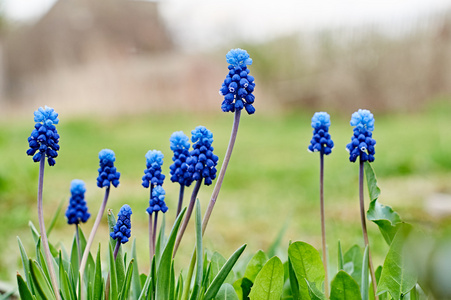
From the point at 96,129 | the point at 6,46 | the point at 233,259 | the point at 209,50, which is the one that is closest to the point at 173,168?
the point at 233,259

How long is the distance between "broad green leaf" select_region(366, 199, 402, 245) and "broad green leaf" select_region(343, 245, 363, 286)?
0.23 m

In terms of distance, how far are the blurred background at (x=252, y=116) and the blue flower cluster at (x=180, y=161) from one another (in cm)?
115

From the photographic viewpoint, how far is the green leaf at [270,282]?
93 centimetres

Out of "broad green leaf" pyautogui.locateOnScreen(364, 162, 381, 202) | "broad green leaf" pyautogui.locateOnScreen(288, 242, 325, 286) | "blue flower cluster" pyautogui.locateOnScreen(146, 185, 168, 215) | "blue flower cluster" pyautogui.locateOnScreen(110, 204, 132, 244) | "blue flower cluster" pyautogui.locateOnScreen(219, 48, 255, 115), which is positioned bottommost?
"broad green leaf" pyautogui.locateOnScreen(288, 242, 325, 286)

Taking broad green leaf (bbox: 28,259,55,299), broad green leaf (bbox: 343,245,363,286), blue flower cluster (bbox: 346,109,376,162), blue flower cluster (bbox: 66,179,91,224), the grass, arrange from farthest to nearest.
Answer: the grass
broad green leaf (bbox: 343,245,363,286)
blue flower cluster (bbox: 66,179,91,224)
blue flower cluster (bbox: 346,109,376,162)
broad green leaf (bbox: 28,259,55,299)

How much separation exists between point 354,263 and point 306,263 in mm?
291

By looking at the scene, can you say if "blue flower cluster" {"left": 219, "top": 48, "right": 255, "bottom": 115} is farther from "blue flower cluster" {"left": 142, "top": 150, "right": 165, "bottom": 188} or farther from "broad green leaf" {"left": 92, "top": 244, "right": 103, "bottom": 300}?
"broad green leaf" {"left": 92, "top": 244, "right": 103, "bottom": 300}

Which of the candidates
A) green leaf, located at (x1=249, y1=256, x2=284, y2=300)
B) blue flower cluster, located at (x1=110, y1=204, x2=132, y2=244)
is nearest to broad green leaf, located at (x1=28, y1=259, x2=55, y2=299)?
blue flower cluster, located at (x1=110, y1=204, x2=132, y2=244)

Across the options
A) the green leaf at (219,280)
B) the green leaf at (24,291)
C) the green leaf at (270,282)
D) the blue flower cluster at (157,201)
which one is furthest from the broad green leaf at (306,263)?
the green leaf at (24,291)

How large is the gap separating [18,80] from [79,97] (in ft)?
23.4

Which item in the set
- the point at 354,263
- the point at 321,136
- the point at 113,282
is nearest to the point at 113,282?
the point at 113,282

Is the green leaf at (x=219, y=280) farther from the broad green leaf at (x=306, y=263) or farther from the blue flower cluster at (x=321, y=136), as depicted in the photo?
the blue flower cluster at (x=321, y=136)

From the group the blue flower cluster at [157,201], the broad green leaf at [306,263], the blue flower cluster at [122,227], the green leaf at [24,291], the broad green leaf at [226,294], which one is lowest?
the broad green leaf at [226,294]

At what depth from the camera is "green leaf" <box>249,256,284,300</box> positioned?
933 millimetres
